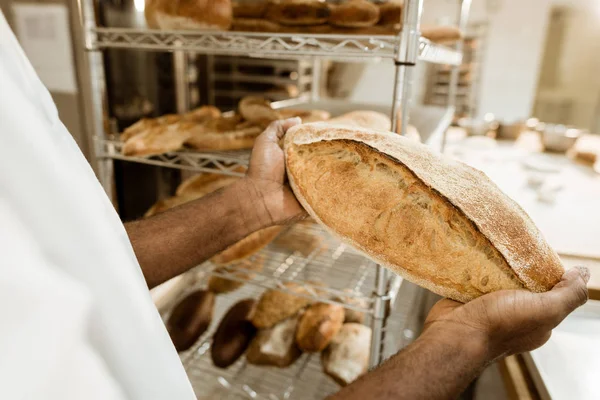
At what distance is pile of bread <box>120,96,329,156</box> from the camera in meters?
1.11

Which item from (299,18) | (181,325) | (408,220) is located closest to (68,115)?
(181,325)

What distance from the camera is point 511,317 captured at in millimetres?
590

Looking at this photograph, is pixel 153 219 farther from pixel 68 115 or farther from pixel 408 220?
pixel 68 115

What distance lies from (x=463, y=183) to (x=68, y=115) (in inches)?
55.4

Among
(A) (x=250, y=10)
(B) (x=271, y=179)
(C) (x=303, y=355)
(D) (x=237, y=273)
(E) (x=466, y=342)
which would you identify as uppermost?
(A) (x=250, y=10)

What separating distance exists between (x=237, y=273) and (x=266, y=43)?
2.05 feet

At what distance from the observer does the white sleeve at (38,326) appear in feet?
1.09

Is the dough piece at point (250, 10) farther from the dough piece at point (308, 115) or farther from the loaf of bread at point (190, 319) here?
the loaf of bread at point (190, 319)

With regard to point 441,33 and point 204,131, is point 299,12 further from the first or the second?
point 441,33

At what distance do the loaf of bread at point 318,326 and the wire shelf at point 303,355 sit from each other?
7cm

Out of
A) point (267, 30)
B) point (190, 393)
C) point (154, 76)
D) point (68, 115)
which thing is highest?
point (267, 30)

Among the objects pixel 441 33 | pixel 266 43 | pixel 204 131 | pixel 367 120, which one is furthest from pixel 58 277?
pixel 441 33

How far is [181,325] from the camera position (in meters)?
1.44

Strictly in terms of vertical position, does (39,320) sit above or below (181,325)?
above
